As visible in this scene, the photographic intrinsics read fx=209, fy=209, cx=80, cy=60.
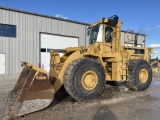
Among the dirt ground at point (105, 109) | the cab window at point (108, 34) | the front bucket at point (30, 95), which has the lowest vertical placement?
the dirt ground at point (105, 109)

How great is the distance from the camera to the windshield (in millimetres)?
8305

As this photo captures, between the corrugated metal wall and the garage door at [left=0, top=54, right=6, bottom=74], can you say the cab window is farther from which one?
the garage door at [left=0, top=54, right=6, bottom=74]

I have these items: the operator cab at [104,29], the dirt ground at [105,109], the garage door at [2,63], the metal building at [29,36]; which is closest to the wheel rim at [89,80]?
the dirt ground at [105,109]

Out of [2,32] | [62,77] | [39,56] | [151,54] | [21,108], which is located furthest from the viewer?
[39,56]

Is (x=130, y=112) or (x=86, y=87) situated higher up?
(x=86, y=87)

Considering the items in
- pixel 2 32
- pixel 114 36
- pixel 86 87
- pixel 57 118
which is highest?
pixel 2 32

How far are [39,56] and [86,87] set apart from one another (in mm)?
13062

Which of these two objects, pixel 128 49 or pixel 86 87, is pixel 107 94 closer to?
pixel 86 87

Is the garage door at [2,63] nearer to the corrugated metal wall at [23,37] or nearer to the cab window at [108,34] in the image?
the corrugated metal wall at [23,37]

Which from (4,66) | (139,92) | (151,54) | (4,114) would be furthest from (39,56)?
(4,114)

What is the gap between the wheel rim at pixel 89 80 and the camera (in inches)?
274

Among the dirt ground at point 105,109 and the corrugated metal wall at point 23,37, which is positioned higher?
the corrugated metal wall at point 23,37

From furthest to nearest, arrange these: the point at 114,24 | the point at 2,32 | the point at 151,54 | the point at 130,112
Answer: the point at 2,32
the point at 151,54
the point at 114,24
the point at 130,112

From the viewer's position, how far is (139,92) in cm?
882
